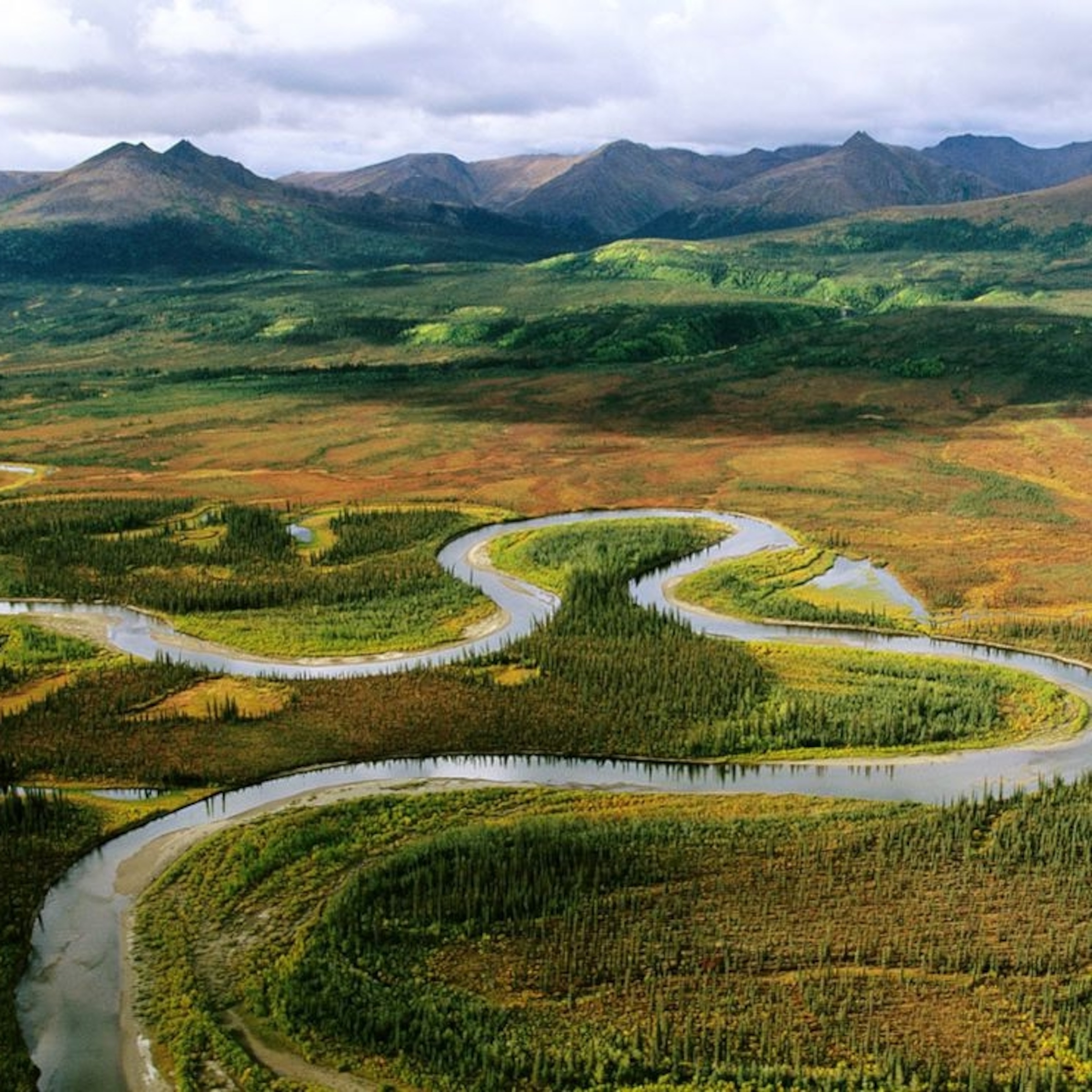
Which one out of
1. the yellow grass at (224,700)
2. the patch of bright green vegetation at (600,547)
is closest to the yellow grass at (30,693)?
the yellow grass at (224,700)

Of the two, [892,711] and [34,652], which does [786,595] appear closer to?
[892,711]

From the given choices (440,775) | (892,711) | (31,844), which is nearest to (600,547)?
(892,711)

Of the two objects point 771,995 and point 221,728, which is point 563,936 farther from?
point 221,728

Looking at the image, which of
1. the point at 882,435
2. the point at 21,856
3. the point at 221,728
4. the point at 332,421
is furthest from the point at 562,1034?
the point at 332,421

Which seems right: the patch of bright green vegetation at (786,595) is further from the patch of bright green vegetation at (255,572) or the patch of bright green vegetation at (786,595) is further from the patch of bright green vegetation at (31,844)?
the patch of bright green vegetation at (31,844)

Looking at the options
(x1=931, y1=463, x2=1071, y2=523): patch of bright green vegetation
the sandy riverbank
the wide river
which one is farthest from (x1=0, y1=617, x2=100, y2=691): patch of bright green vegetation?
(x1=931, y1=463, x2=1071, y2=523): patch of bright green vegetation

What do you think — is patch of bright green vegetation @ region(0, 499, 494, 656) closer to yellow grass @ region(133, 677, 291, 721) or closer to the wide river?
the wide river
